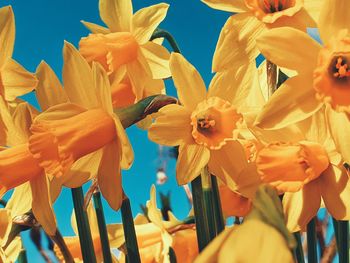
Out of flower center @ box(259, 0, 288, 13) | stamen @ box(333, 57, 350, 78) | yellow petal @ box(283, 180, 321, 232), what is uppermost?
flower center @ box(259, 0, 288, 13)

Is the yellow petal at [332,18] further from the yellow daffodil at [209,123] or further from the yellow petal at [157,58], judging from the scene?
the yellow petal at [157,58]

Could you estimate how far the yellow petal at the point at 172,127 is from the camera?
135cm

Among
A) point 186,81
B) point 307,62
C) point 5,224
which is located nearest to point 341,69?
point 307,62

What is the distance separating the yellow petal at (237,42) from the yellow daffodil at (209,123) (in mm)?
29

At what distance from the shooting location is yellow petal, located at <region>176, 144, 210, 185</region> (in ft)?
4.48

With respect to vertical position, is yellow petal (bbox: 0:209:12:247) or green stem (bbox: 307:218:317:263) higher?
yellow petal (bbox: 0:209:12:247)

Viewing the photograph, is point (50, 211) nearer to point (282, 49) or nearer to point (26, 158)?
point (26, 158)

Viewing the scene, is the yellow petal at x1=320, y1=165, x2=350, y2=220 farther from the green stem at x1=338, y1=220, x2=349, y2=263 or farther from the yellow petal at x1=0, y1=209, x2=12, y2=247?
the yellow petal at x1=0, y1=209, x2=12, y2=247

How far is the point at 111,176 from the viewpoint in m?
1.26

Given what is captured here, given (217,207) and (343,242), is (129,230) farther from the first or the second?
(343,242)

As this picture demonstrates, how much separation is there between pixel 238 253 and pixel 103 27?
127 cm

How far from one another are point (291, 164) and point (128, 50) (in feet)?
1.96

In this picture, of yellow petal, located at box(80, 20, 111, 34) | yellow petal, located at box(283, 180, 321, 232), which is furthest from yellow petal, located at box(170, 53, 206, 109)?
yellow petal, located at box(80, 20, 111, 34)

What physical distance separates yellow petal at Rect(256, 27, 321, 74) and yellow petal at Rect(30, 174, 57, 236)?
0.55m
